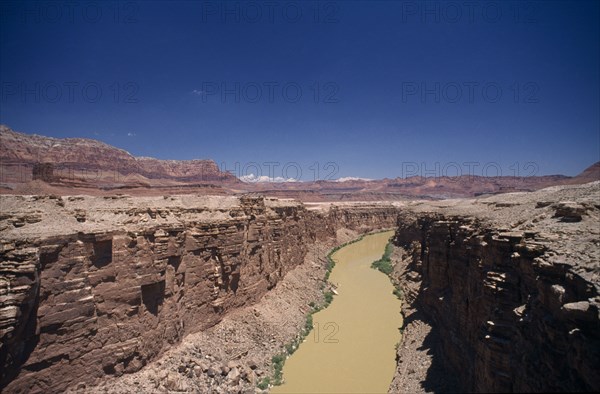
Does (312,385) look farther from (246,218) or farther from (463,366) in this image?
(246,218)

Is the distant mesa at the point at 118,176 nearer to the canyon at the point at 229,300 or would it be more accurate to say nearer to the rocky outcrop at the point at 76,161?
the rocky outcrop at the point at 76,161

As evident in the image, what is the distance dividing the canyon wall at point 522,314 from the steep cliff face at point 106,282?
38.4 ft

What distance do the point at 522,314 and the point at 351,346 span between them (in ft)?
45.0

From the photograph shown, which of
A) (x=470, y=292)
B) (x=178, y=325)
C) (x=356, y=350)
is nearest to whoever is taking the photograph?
(x=470, y=292)

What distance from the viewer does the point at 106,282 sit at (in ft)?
38.9

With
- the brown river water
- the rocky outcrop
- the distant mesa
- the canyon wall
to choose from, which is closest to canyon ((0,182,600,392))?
the canyon wall

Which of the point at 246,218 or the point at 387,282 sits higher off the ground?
the point at 246,218

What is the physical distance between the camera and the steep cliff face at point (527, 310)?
5484 mm

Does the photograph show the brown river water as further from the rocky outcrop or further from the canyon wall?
the rocky outcrop

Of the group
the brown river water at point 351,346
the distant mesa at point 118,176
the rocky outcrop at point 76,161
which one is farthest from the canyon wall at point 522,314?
the rocky outcrop at point 76,161

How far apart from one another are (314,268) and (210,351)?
736 inches

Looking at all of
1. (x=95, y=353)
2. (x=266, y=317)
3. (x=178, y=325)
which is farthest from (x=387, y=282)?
(x=95, y=353)

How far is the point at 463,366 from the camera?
1147 centimetres

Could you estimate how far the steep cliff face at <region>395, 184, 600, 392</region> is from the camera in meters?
5.48
